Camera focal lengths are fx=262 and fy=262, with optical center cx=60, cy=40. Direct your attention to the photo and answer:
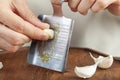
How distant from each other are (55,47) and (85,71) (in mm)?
74

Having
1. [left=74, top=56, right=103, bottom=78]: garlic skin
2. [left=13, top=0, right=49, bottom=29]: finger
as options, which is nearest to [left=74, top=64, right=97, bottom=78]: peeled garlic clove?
[left=74, top=56, right=103, bottom=78]: garlic skin

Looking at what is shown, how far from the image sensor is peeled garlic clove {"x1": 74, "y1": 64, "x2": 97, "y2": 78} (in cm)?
49

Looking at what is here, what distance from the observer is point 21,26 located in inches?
19.2

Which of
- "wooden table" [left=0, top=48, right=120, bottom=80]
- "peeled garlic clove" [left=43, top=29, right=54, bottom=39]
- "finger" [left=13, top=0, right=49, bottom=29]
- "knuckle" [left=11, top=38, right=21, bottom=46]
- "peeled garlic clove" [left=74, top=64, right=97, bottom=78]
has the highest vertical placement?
"finger" [left=13, top=0, right=49, bottom=29]

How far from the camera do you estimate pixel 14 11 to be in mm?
520

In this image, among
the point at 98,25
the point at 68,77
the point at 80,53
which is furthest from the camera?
the point at 98,25

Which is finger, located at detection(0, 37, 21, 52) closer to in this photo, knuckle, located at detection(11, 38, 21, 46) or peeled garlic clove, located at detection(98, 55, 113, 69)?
knuckle, located at detection(11, 38, 21, 46)

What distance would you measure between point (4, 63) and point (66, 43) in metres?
0.14

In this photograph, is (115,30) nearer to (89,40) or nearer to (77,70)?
(89,40)

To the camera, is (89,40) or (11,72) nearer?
(11,72)

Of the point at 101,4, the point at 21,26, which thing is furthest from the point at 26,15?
the point at 101,4

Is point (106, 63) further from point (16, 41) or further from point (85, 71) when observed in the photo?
point (16, 41)

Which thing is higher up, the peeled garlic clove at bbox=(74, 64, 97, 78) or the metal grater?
the metal grater

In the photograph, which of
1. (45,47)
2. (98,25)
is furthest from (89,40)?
(45,47)
